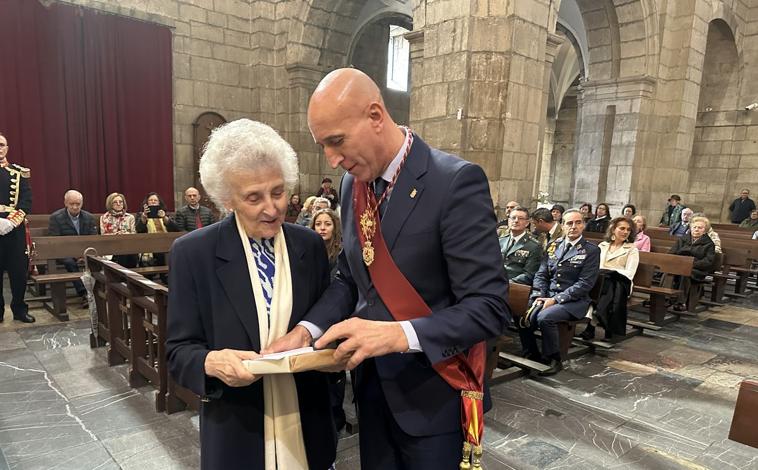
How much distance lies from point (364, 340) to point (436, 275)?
0.79 feet

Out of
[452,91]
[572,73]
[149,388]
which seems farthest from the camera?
[572,73]

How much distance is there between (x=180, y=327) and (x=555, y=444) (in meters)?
2.35

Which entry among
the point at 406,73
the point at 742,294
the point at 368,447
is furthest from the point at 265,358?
the point at 406,73

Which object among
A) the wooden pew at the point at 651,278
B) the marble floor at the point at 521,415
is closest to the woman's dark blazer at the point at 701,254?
the wooden pew at the point at 651,278

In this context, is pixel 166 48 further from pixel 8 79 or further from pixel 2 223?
pixel 2 223

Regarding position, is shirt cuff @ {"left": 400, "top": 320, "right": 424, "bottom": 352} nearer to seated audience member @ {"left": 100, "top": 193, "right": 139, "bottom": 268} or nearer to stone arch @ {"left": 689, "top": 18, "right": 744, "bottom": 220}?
seated audience member @ {"left": 100, "top": 193, "right": 139, "bottom": 268}

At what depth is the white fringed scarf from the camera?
1.14 m

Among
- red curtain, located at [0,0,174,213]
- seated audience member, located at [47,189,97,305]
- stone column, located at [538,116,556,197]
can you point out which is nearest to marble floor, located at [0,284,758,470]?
seated audience member, located at [47,189,97,305]

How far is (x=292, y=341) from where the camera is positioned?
3.59 ft

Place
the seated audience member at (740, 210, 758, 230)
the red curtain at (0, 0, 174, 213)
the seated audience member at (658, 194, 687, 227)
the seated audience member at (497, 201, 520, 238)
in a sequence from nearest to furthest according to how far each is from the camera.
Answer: the seated audience member at (497, 201, 520, 238), the red curtain at (0, 0, 174, 213), the seated audience member at (658, 194, 687, 227), the seated audience member at (740, 210, 758, 230)

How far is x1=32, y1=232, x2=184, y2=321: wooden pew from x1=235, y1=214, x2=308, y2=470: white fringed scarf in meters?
4.42

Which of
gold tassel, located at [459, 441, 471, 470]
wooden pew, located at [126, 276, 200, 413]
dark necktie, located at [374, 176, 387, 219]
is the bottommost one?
wooden pew, located at [126, 276, 200, 413]

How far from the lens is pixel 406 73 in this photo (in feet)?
49.4

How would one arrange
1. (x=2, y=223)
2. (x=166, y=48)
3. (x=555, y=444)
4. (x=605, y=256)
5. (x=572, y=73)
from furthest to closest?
(x=572, y=73)
(x=166, y=48)
(x=605, y=256)
(x=2, y=223)
(x=555, y=444)
